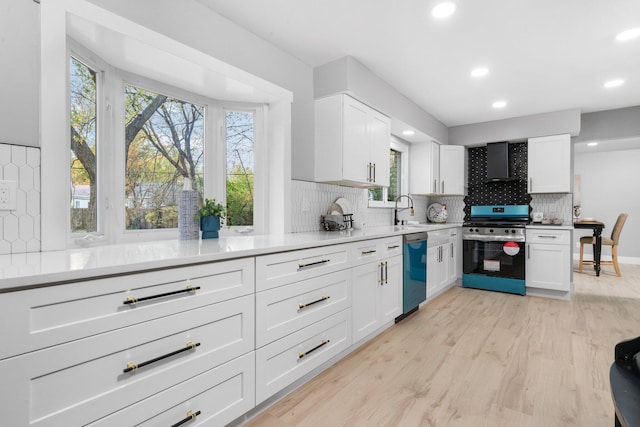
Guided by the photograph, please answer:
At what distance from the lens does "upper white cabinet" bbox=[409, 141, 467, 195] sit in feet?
15.9

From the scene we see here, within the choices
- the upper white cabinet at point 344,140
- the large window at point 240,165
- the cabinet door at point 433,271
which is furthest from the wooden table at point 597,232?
the large window at point 240,165

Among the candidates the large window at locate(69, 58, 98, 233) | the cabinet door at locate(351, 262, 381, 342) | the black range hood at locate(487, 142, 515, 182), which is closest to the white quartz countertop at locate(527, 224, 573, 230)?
the black range hood at locate(487, 142, 515, 182)

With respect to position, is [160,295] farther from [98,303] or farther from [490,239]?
[490,239]

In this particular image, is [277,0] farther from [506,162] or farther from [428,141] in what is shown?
[506,162]

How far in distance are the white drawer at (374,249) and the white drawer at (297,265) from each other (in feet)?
0.44

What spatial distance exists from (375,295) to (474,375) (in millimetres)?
884

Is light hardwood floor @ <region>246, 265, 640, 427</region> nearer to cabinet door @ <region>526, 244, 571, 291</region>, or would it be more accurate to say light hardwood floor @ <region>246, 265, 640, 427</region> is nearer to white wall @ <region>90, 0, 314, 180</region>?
cabinet door @ <region>526, 244, 571, 291</region>

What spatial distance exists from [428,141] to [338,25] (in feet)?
9.49

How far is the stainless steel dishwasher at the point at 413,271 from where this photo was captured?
313 cm

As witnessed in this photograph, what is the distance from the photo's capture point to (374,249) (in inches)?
104

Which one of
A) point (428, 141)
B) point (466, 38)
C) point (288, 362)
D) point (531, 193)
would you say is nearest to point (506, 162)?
point (531, 193)

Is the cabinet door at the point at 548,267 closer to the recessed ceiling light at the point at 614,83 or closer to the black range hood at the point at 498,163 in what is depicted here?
the black range hood at the point at 498,163

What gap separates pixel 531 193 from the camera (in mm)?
4602

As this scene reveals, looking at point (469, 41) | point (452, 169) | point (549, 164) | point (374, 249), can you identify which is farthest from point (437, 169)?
point (374, 249)
